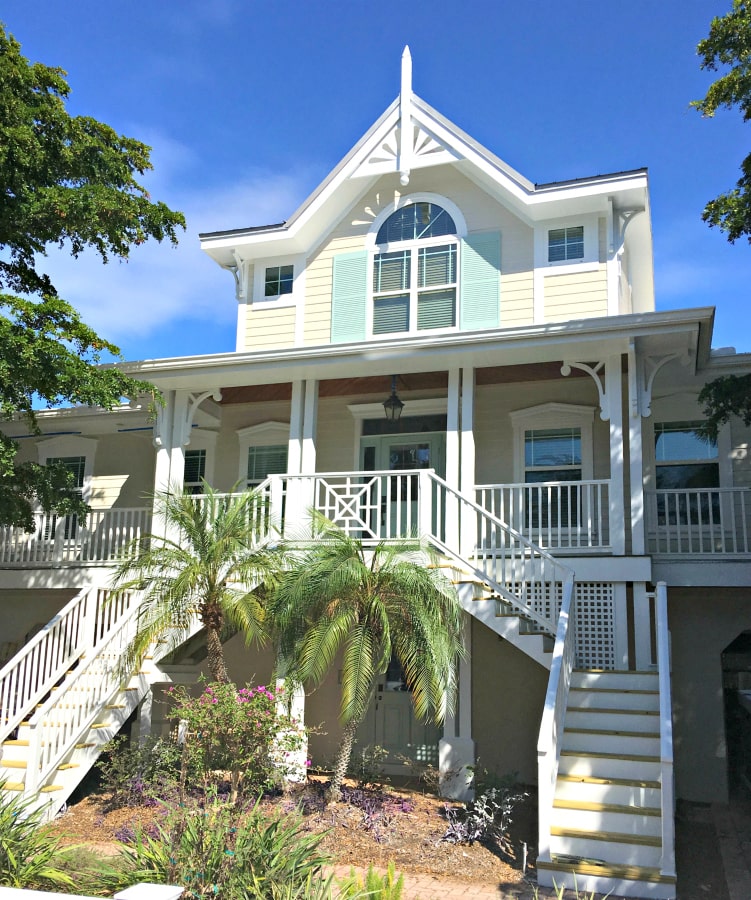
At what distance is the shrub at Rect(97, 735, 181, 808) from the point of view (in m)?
9.76

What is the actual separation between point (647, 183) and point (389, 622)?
7.92 m

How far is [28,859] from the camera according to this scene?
6637 millimetres

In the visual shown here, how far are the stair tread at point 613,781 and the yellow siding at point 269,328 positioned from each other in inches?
343

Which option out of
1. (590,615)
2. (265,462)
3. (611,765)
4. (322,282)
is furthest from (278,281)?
(611,765)

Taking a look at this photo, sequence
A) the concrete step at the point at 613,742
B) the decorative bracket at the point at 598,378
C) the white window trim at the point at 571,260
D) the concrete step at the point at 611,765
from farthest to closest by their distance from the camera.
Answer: the white window trim at the point at 571,260 → the decorative bracket at the point at 598,378 → the concrete step at the point at 613,742 → the concrete step at the point at 611,765

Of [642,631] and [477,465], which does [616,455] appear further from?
[477,465]

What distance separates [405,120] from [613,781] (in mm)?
10704

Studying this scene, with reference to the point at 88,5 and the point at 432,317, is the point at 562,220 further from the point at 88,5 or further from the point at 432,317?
the point at 88,5

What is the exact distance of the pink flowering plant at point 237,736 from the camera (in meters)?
8.68

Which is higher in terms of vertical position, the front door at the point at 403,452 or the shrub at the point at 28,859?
the front door at the point at 403,452

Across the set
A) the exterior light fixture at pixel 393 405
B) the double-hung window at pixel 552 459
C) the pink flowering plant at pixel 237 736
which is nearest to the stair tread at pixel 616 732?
the pink flowering plant at pixel 237 736

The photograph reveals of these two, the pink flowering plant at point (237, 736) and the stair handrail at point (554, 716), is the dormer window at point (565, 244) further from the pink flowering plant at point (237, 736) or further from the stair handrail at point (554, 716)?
the pink flowering plant at point (237, 736)

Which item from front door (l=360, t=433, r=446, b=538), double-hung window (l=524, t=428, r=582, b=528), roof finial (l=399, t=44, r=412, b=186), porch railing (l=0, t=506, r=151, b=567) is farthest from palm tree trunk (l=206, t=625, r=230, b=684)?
roof finial (l=399, t=44, r=412, b=186)

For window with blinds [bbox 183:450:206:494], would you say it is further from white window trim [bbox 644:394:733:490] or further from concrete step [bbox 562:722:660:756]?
concrete step [bbox 562:722:660:756]
